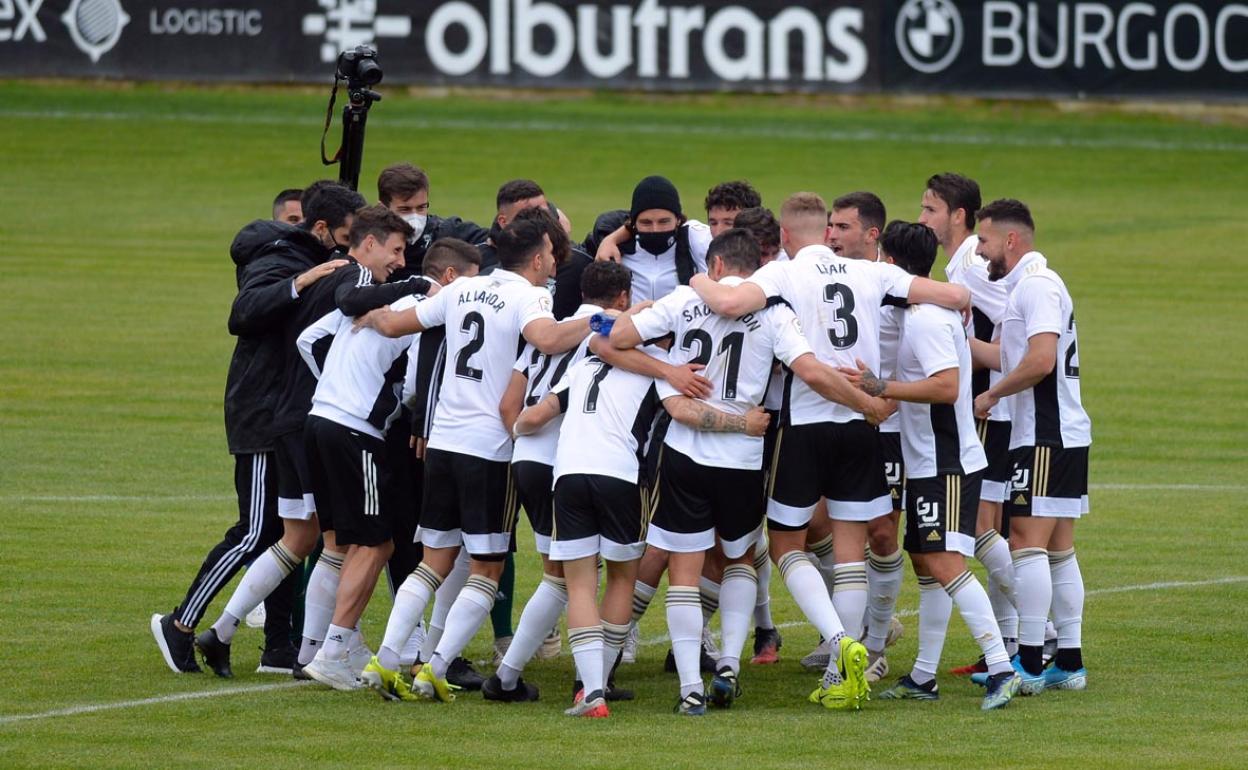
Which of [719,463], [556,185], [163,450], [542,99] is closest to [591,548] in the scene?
[719,463]

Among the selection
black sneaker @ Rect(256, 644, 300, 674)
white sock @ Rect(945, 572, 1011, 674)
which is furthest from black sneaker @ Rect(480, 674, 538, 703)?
white sock @ Rect(945, 572, 1011, 674)

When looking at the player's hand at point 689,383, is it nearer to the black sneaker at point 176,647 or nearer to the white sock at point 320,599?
the white sock at point 320,599

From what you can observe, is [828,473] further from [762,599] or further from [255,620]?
[255,620]

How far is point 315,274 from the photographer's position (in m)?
8.98

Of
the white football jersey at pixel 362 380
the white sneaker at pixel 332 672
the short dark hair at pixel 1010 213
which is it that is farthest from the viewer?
the short dark hair at pixel 1010 213

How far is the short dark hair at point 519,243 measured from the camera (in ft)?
28.0

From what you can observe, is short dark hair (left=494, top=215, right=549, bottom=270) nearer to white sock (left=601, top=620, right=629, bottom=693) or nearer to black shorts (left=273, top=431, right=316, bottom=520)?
black shorts (left=273, top=431, right=316, bottom=520)

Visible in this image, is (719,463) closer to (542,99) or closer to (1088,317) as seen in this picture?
(1088,317)

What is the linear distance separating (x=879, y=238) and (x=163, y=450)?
8.30 meters

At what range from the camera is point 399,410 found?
8938 millimetres

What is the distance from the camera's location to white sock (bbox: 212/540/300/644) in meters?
8.96

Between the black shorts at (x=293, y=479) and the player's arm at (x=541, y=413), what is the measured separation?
4.18ft

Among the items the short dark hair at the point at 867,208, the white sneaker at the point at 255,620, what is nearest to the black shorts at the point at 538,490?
the short dark hair at the point at 867,208

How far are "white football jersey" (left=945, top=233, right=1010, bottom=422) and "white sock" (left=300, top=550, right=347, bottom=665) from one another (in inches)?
133
